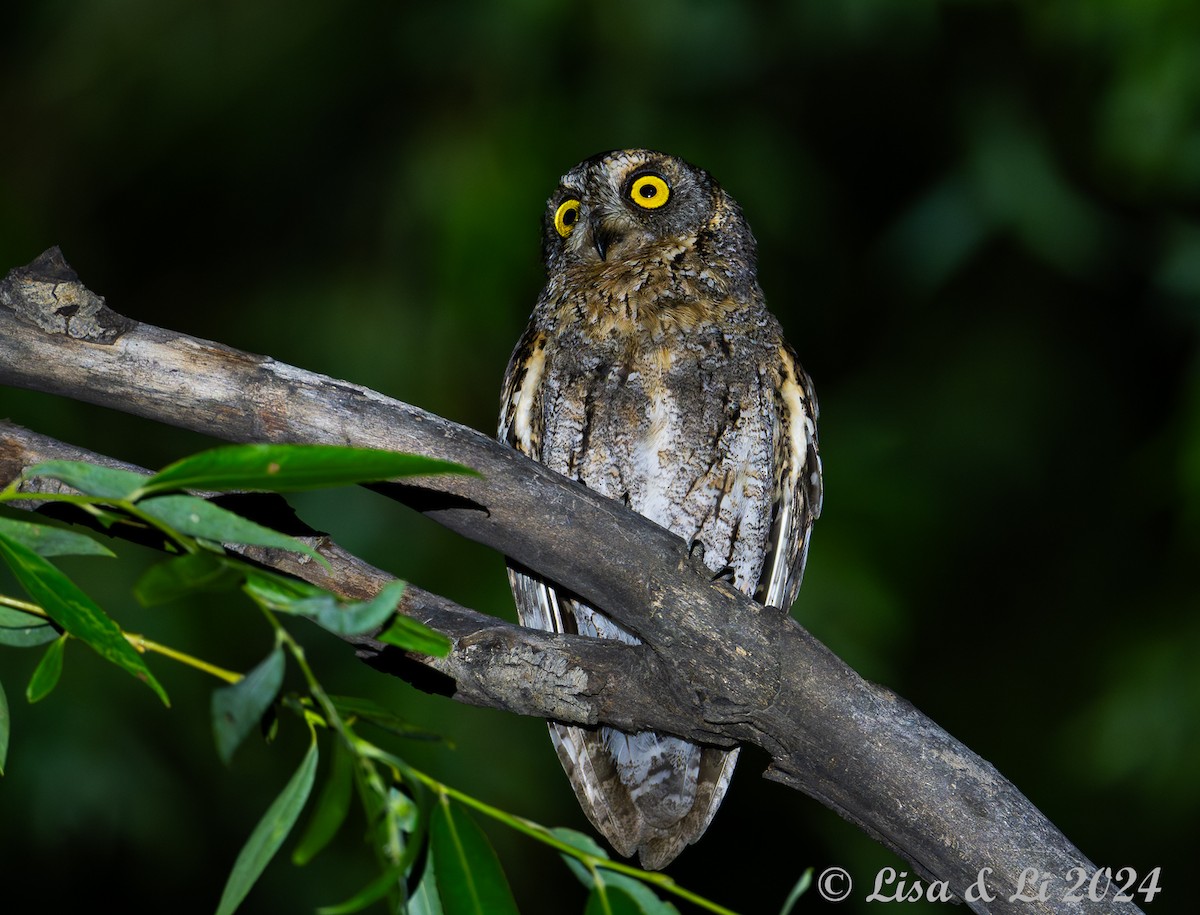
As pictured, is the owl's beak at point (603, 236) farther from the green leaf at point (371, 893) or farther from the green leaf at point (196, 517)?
the green leaf at point (371, 893)

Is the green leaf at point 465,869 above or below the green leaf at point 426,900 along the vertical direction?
above

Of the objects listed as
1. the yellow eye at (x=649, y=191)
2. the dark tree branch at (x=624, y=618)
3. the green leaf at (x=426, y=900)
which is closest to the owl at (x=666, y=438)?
the yellow eye at (x=649, y=191)

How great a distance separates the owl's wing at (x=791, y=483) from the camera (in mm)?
2174

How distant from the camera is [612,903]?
91 centimetres

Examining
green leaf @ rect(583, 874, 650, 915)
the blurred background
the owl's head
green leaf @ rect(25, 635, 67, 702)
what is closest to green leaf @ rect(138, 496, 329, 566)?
green leaf @ rect(25, 635, 67, 702)

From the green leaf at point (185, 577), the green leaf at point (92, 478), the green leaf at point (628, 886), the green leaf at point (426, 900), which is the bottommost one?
the green leaf at point (426, 900)

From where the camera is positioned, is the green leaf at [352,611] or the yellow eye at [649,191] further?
the yellow eye at [649,191]

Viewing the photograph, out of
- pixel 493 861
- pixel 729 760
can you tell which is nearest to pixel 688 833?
pixel 729 760

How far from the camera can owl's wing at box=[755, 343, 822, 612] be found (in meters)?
2.17

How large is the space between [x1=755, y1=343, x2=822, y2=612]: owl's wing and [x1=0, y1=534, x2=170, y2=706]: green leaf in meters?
1.46

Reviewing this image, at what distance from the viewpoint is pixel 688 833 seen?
209 centimetres

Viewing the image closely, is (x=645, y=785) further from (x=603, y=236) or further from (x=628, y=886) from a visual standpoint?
(x=628, y=886)

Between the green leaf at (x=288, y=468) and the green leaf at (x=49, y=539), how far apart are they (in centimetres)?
11

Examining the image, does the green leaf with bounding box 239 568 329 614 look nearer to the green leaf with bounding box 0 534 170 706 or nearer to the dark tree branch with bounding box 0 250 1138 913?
the green leaf with bounding box 0 534 170 706
